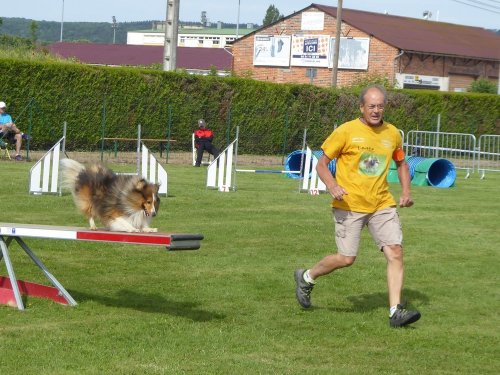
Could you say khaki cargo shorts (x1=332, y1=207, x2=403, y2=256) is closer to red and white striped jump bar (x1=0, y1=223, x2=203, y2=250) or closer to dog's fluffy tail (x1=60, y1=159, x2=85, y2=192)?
red and white striped jump bar (x1=0, y1=223, x2=203, y2=250)

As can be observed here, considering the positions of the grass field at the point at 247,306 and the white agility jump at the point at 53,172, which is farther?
the white agility jump at the point at 53,172

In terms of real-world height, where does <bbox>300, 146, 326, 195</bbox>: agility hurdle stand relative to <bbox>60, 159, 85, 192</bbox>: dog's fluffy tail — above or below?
below

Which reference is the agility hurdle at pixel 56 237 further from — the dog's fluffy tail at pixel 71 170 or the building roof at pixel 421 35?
the building roof at pixel 421 35

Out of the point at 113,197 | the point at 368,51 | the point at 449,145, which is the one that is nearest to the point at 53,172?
the point at 113,197

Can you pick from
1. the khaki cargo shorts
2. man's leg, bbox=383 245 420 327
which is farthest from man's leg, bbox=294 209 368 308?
man's leg, bbox=383 245 420 327

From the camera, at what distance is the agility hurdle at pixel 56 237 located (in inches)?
297

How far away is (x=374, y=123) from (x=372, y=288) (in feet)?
8.02

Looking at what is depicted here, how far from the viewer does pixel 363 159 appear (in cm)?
834

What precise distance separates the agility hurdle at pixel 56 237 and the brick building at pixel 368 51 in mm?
46725

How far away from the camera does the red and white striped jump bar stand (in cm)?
749

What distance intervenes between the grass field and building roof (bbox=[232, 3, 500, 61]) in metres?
43.0

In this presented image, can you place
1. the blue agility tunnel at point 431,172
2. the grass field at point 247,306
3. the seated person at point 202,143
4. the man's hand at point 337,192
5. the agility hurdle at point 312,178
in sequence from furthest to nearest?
1. the seated person at point 202,143
2. the blue agility tunnel at point 431,172
3. the agility hurdle at point 312,178
4. the man's hand at point 337,192
5. the grass field at point 247,306

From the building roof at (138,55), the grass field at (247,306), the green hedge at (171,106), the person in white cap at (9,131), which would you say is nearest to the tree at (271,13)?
the building roof at (138,55)

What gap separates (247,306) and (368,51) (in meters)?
50.1
